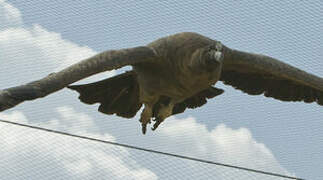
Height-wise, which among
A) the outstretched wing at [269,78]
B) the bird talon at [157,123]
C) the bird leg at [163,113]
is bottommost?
the bird talon at [157,123]

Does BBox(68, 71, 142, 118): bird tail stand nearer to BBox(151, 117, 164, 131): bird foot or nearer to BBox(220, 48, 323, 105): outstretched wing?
BBox(151, 117, 164, 131): bird foot

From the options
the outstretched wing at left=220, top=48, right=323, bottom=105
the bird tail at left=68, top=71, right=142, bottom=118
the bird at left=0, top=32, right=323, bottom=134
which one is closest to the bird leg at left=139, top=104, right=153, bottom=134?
the bird at left=0, top=32, right=323, bottom=134

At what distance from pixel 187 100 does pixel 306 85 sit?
29.4 inches

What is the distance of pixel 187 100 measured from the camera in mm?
5586

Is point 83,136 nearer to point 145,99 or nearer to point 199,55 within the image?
point 145,99

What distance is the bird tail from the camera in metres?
5.33

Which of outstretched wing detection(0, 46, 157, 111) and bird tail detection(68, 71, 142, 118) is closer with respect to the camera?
outstretched wing detection(0, 46, 157, 111)

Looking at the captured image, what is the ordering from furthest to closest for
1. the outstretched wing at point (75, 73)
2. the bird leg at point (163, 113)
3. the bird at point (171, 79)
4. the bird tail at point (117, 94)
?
the bird tail at point (117, 94)
the bird leg at point (163, 113)
the bird at point (171, 79)
the outstretched wing at point (75, 73)

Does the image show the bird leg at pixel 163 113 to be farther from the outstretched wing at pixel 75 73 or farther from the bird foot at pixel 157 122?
the outstretched wing at pixel 75 73

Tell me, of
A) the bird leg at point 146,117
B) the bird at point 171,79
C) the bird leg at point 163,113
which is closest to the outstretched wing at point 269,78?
the bird at point 171,79

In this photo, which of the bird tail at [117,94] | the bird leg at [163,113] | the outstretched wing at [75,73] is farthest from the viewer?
the bird tail at [117,94]

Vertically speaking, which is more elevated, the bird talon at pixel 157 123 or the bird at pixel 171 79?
the bird at pixel 171 79

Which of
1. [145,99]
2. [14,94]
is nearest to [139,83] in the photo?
[145,99]

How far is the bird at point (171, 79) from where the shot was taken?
454cm
